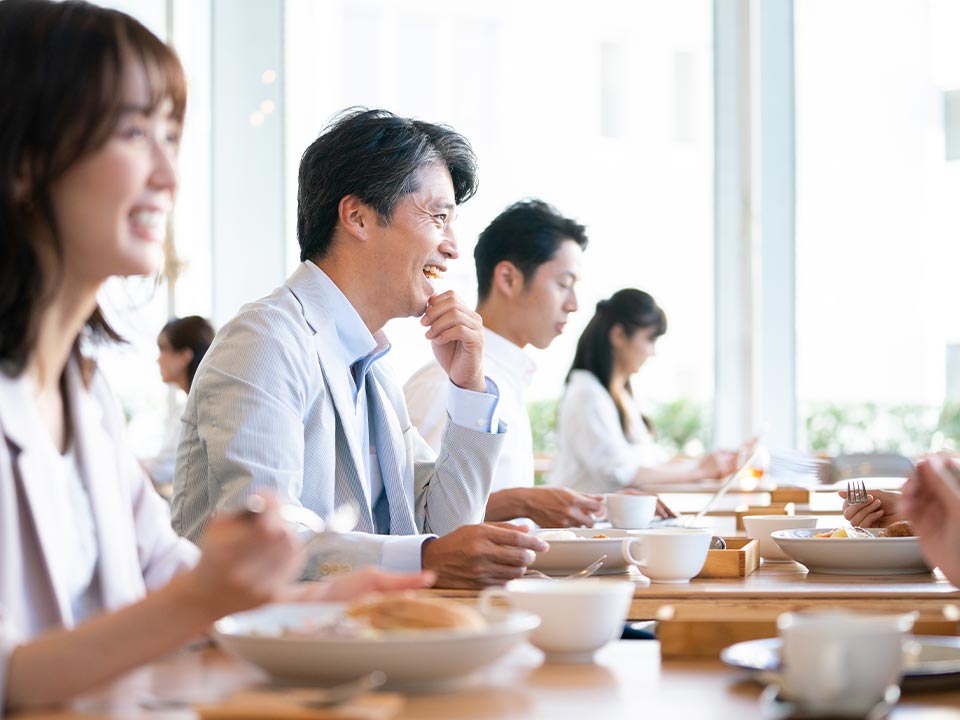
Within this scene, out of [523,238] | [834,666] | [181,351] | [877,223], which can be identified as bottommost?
[834,666]

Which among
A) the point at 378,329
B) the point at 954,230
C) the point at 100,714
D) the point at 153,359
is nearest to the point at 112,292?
the point at 100,714

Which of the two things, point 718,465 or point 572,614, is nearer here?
point 572,614

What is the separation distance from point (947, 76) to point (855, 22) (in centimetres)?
49

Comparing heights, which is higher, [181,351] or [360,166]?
[360,166]

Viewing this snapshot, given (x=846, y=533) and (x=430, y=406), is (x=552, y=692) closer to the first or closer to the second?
(x=846, y=533)

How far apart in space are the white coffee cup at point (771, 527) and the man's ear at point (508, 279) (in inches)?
58.8

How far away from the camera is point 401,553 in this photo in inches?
66.3

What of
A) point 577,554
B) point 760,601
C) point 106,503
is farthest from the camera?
point 577,554

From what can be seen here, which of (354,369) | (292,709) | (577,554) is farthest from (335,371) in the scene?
(292,709)

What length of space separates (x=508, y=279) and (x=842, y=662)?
2.59m

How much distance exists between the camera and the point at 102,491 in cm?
120

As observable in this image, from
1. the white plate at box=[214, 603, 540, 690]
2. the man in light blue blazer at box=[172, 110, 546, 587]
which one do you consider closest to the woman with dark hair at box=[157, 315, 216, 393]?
the man in light blue blazer at box=[172, 110, 546, 587]

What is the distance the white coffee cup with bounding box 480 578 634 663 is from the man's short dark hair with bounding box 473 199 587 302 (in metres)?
2.33

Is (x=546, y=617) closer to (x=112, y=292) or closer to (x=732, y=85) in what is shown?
(x=112, y=292)
